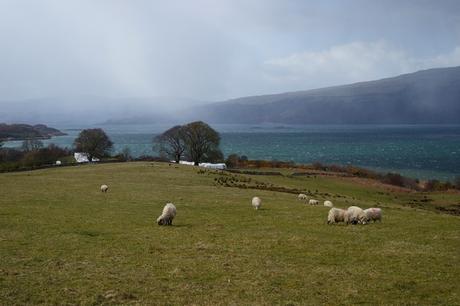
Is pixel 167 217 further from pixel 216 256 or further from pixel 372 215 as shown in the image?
pixel 372 215

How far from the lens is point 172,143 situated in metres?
106

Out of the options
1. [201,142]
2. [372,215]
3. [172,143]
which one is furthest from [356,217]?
[172,143]

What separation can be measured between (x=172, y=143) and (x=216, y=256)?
3476 inches

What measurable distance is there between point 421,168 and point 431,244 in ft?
400

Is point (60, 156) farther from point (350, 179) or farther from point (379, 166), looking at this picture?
point (379, 166)

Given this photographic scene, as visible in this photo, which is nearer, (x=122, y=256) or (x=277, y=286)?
(x=277, y=286)

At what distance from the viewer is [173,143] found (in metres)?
105

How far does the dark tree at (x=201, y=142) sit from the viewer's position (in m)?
100

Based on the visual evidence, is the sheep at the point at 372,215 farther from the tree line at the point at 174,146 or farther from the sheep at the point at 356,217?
the tree line at the point at 174,146

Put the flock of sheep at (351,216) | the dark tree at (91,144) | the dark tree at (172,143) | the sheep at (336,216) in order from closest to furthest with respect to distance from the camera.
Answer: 1. the flock of sheep at (351,216)
2. the sheep at (336,216)
3. the dark tree at (172,143)
4. the dark tree at (91,144)

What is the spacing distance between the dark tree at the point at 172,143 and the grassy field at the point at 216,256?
2679 inches

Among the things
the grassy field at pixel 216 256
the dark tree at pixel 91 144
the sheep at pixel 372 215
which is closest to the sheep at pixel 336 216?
the grassy field at pixel 216 256

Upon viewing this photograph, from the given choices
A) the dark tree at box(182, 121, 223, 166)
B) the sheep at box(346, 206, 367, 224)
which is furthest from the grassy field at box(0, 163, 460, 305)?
the dark tree at box(182, 121, 223, 166)

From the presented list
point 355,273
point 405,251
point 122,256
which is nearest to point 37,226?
point 122,256
